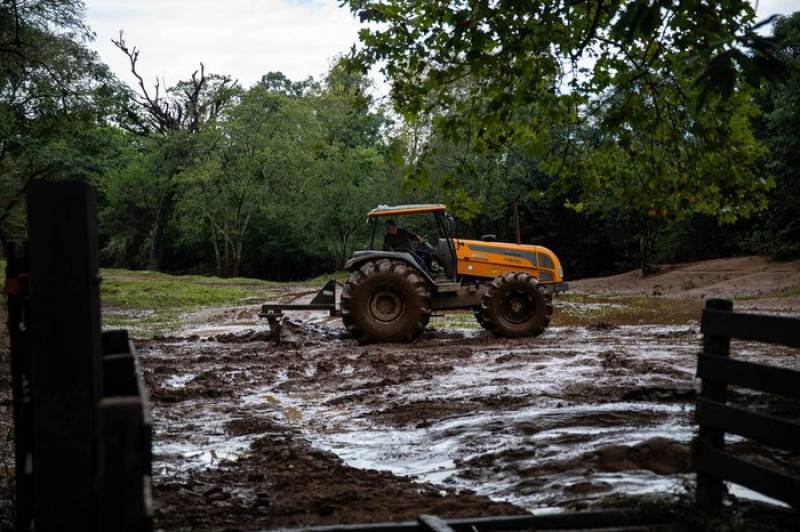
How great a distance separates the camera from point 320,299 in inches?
602

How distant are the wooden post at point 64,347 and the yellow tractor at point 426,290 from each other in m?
11.5

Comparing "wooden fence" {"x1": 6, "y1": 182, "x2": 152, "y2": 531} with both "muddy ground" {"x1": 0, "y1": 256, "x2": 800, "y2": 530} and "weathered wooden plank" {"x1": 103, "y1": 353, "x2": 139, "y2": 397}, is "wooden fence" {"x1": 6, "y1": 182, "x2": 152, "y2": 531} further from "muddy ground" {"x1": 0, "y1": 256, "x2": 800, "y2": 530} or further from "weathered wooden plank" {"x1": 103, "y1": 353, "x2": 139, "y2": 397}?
"muddy ground" {"x1": 0, "y1": 256, "x2": 800, "y2": 530}

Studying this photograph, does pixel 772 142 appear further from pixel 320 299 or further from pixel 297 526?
pixel 297 526

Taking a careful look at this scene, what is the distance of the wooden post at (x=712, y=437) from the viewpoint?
483cm

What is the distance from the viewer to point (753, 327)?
4.65 meters

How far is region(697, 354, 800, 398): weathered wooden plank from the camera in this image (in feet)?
14.5

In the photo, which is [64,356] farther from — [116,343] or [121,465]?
[116,343]

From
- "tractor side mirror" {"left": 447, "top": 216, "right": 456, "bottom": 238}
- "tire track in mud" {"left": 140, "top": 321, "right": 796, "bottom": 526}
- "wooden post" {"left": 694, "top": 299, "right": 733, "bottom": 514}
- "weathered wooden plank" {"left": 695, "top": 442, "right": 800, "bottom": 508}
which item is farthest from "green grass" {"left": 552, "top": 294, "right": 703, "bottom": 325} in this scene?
"weathered wooden plank" {"left": 695, "top": 442, "right": 800, "bottom": 508}

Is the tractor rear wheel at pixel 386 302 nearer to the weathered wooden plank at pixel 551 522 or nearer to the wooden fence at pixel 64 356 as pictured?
the weathered wooden plank at pixel 551 522

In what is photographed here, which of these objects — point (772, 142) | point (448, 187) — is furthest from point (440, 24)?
point (772, 142)

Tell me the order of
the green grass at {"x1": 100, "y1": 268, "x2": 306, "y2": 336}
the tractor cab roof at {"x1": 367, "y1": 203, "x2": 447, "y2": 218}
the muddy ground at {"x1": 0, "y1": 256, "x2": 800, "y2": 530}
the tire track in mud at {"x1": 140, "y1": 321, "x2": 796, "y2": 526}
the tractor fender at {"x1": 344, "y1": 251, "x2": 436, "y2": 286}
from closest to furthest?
the muddy ground at {"x1": 0, "y1": 256, "x2": 800, "y2": 530} → the tire track in mud at {"x1": 140, "y1": 321, "x2": 796, "y2": 526} → the tractor cab roof at {"x1": 367, "y1": 203, "x2": 447, "y2": 218} → the tractor fender at {"x1": 344, "y1": 251, "x2": 436, "y2": 286} → the green grass at {"x1": 100, "y1": 268, "x2": 306, "y2": 336}

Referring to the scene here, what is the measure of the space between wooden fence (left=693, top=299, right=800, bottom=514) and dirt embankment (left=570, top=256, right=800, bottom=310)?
1889 centimetres

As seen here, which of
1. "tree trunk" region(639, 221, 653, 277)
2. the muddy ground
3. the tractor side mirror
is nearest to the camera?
the muddy ground

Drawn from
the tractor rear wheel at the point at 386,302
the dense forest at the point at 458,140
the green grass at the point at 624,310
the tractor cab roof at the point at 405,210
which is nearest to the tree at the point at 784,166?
the dense forest at the point at 458,140
